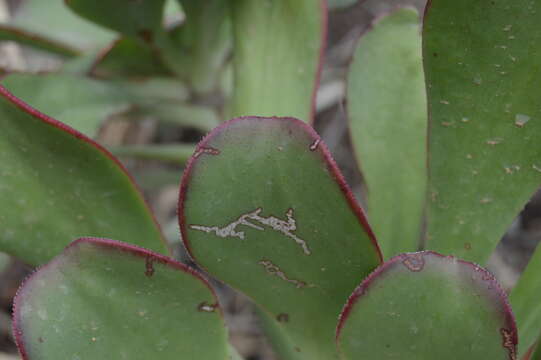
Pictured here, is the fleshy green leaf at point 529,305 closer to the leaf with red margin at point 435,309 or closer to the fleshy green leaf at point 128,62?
the leaf with red margin at point 435,309

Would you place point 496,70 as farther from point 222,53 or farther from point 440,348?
point 222,53

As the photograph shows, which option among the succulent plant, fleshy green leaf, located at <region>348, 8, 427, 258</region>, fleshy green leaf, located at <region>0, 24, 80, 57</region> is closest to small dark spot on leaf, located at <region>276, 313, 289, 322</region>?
the succulent plant

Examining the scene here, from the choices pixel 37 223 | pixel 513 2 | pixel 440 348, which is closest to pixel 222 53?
pixel 37 223

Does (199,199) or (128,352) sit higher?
(199,199)

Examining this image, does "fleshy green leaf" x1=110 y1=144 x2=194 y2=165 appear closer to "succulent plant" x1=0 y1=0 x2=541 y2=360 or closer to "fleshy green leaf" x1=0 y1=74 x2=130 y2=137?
"fleshy green leaf" x1=0 y1=74 x2=130 y2=137

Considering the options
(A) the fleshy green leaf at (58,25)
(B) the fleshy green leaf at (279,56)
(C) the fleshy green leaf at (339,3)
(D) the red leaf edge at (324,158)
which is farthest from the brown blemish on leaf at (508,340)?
(A) the fleshy green leaf at (58,25)
